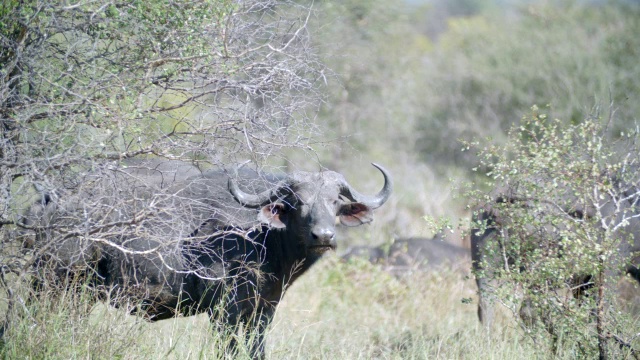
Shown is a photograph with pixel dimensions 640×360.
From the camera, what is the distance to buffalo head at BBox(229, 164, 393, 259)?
6594 millimetres

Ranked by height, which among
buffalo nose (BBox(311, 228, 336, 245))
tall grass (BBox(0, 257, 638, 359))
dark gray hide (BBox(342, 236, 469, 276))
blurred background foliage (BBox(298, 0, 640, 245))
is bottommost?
blurred background foliage (BBox(298, 0, 640, 245))

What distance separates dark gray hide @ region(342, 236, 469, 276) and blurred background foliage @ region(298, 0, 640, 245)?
4119mm

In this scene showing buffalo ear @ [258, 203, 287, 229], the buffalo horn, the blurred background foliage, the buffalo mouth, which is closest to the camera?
the buffalo mouth

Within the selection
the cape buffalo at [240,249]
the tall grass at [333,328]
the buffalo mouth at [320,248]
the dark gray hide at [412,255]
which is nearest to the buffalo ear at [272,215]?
the cape buffalo at [240,249]

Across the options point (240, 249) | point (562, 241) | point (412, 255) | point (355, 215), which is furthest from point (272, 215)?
point (412, 255)

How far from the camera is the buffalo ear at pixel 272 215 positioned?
6703 millimetres

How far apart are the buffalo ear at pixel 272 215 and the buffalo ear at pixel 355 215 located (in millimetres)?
602

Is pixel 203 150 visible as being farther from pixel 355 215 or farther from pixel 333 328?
pixel 333 328

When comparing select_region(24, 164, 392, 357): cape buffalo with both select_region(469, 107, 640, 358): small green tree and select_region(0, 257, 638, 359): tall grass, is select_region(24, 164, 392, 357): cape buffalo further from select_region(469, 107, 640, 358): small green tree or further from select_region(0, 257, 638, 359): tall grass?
select_region(469, 107, 640, 358): small green tree

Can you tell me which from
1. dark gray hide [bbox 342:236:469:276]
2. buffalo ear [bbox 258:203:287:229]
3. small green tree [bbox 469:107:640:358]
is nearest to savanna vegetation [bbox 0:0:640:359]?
small green tree [bbox 469:107:640:358]

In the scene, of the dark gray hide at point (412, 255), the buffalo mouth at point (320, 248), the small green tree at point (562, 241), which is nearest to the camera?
the small green tree at point (562, 241)

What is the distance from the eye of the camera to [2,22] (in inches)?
220

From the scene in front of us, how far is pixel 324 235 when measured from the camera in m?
6.45

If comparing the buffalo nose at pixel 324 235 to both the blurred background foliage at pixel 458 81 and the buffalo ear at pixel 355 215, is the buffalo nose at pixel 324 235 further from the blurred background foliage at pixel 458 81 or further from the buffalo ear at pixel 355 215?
the blurred background foliage at pixel 458 81
